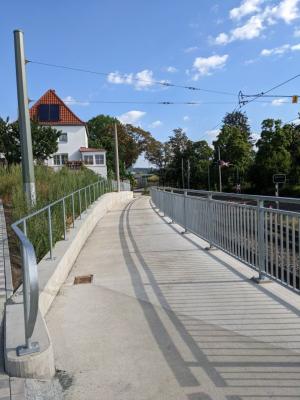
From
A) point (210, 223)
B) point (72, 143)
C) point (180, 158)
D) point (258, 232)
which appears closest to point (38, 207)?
point (210, 223)

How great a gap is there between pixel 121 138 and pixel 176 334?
3249 inches

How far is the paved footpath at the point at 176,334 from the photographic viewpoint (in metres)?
3.43

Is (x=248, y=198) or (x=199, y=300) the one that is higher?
(x=248, y=198)

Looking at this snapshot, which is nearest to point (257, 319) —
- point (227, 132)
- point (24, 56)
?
point (24, 56)

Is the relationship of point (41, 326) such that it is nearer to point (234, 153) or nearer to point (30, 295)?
point (30, 295)

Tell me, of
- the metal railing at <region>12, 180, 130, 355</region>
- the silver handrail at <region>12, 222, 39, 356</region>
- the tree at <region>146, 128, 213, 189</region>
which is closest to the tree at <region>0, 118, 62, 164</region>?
the metal railing at <region>12, 180, 130, 355</region>

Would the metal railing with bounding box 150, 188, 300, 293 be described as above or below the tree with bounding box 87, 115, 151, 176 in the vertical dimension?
below

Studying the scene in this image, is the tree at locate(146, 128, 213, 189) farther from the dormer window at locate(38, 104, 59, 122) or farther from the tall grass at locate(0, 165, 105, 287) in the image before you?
the tall grass at locate(0, 165, 105, 287)

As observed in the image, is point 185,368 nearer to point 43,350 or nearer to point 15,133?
point 43,350

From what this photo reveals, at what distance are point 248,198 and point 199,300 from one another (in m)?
1.67

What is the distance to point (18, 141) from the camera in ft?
123

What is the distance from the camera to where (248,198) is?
6.36 metres

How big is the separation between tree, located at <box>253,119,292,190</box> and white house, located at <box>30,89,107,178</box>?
74.2ft

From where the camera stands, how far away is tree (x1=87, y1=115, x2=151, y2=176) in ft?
256
